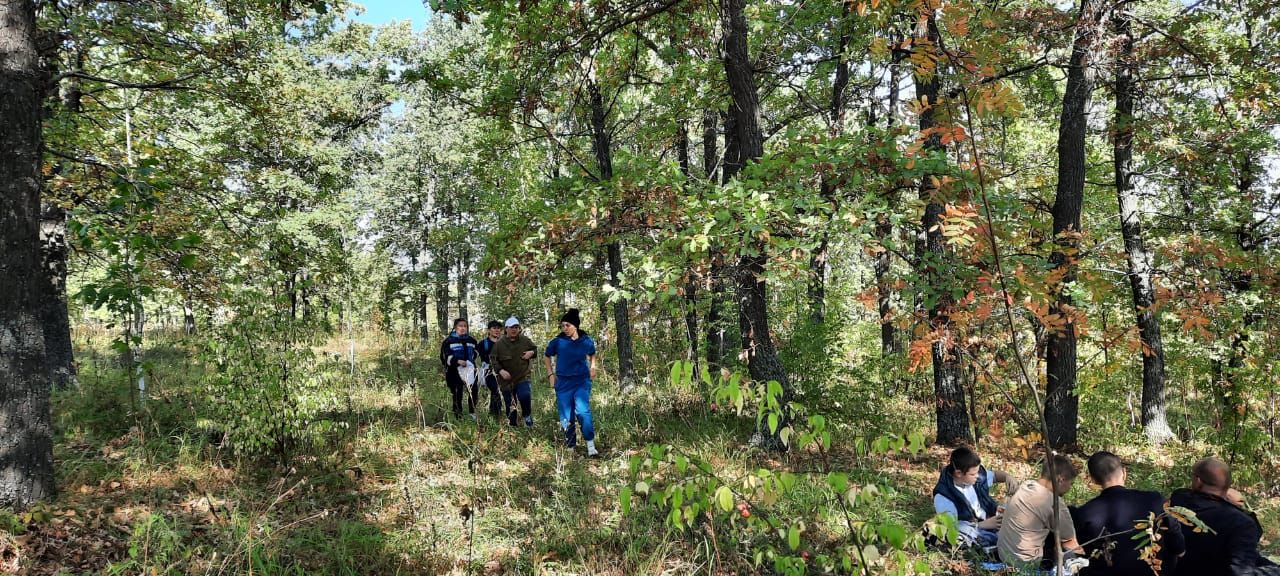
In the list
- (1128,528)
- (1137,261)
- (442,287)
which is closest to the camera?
(1128,528)

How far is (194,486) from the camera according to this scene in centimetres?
477

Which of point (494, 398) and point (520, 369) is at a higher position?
point (520, 369)

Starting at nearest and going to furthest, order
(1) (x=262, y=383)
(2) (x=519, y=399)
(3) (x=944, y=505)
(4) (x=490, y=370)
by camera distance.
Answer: (3) (x=944, y=505), (1) (x=262, y=383), (2) (x=519, y=399), (4) (x=490, y=370)

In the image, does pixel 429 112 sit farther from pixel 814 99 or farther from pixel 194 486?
pixel 194 486

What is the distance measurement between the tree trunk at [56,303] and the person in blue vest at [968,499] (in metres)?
10.5

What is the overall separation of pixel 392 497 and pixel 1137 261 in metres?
10.7

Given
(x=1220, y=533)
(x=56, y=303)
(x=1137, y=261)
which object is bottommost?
(x=1220, y=533)

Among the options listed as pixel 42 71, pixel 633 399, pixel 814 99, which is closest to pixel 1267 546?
pixel 633 399

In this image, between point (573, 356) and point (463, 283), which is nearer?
point (573, 356)

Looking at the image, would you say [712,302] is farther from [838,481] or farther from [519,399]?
[838,481]

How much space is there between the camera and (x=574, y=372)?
6.68 meters

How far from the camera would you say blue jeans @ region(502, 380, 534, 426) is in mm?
7789

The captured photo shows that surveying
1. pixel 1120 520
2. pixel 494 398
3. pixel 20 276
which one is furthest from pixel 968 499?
pixel 20 276

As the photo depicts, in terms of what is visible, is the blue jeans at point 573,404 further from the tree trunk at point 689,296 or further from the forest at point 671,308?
the tree trunk at point 689,296
